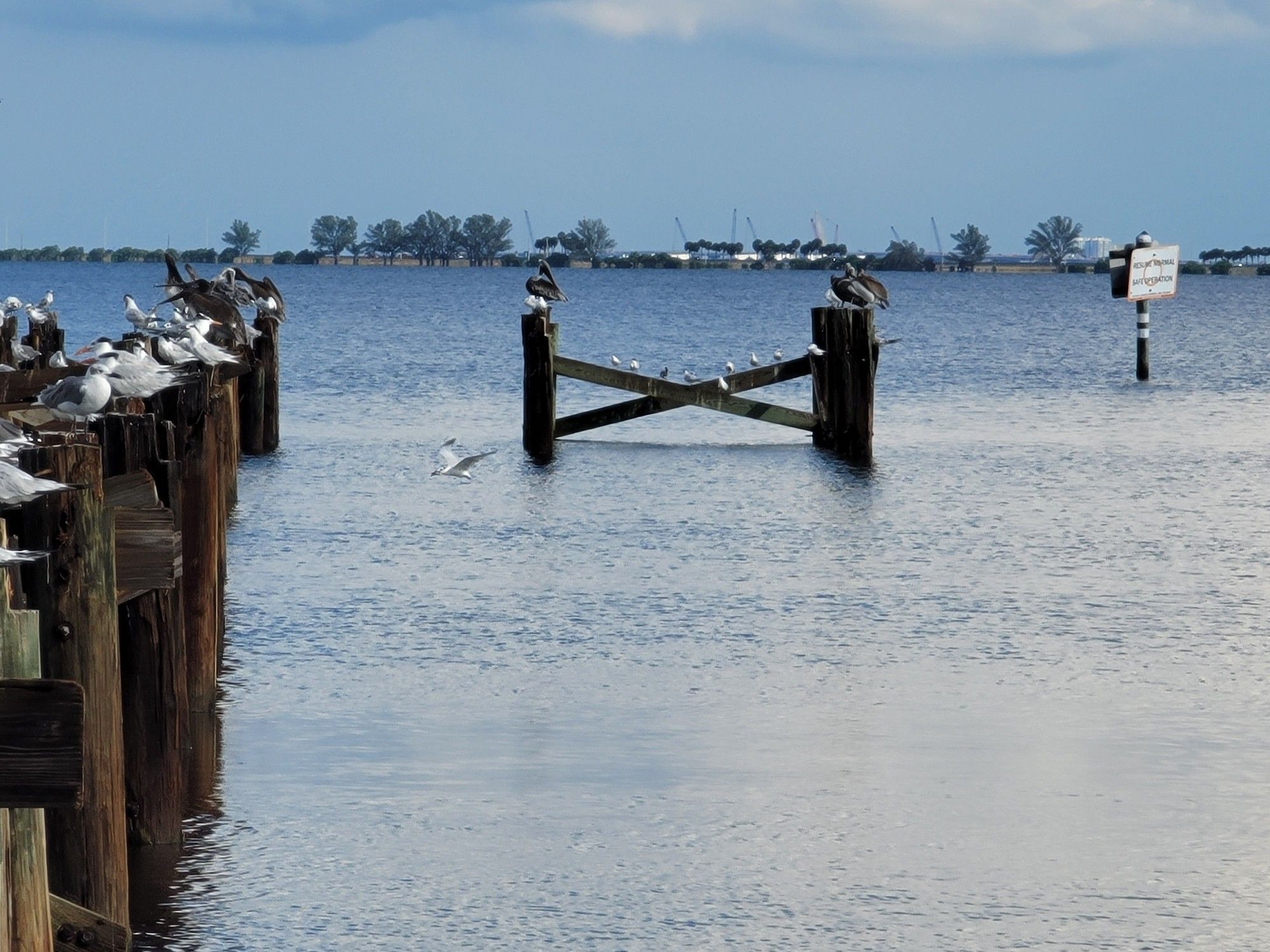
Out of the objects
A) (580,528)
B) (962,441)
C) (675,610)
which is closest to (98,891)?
(675,610)

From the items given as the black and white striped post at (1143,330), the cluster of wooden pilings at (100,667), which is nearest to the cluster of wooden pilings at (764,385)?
the cluster of wooden pilings at (100,667)

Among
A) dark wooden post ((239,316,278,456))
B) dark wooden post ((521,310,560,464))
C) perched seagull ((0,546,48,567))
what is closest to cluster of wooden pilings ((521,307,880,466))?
dark wooden post ((521,310,560,464))

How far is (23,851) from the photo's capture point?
17.3 feet

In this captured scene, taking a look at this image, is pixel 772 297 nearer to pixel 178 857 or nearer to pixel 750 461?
pixel 750 461

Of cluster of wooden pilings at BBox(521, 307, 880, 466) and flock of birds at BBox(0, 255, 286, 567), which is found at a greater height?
flock of birds at BBox(0, 255, 286, 567)

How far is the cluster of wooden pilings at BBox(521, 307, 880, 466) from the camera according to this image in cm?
2277

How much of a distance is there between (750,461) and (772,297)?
123 metres

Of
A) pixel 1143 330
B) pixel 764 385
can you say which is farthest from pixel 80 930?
pixel 1143 330

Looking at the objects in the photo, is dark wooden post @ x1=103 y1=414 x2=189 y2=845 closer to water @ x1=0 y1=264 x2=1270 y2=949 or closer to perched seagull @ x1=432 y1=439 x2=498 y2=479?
water @ x1=0 y1=264 x2=1270 y2=949

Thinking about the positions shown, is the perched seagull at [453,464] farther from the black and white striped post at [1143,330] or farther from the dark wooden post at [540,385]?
the black and white striped post at [1143,330]

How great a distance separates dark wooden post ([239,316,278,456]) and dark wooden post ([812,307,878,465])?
6747mm

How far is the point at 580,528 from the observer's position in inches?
754

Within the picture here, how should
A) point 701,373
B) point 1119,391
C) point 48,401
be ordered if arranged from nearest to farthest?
point 48,401 < point 1119,391 < point 701,373

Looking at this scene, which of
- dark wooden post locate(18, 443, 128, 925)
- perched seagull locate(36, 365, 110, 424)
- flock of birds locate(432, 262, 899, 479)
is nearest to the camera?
dark wooden post locate(18, 443, 128, 925)
